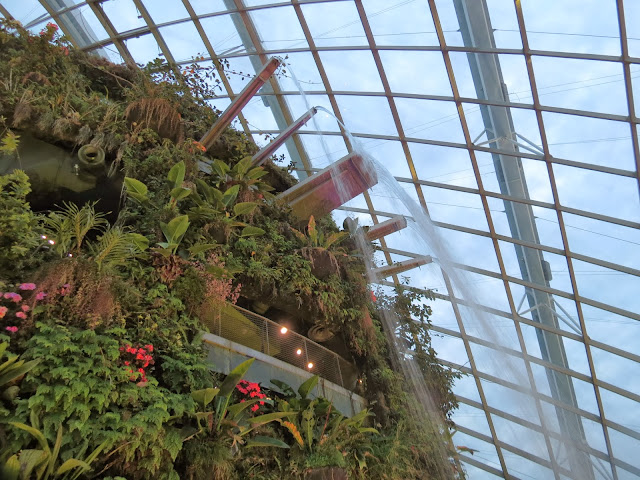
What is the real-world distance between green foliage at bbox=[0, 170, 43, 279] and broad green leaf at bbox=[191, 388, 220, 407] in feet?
7.52

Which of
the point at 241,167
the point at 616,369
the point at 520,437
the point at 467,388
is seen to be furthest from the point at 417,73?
the point at 520,437

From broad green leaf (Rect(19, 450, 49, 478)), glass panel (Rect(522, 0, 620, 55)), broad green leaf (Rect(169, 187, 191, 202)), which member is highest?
glass panel (Rect(522, 0, 620, 55))

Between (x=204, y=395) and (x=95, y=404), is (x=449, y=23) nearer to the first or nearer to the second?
(x=204, y=395)

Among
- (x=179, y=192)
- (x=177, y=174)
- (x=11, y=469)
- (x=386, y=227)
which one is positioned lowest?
(x=11, y=469)

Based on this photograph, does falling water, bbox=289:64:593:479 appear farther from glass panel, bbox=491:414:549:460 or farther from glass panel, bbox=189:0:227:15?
glass panel, bbox=189:0:227:15

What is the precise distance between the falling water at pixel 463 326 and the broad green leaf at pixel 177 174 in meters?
3.86

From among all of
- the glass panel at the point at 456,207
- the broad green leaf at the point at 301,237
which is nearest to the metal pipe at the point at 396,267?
the glass panel at the point at 456,207

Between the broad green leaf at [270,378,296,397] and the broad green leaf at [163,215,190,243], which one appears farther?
the broad green leaf at [270,378,296,397]

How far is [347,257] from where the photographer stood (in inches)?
390

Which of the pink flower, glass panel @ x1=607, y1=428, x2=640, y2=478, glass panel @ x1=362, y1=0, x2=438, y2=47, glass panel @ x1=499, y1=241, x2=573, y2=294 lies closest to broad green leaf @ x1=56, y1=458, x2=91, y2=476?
the pink flower

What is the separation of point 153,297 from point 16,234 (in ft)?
5.25

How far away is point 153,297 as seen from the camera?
5910 mm

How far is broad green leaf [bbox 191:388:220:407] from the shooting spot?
511 centimetres

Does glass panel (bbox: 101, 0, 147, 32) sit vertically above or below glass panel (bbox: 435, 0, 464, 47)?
below
